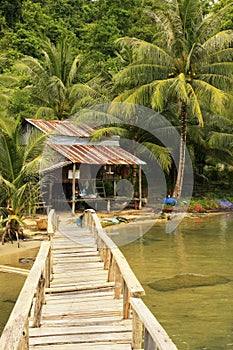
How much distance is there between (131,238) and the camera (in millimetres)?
15734

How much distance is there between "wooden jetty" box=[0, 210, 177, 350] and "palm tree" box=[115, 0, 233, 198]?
→ 12510 mm

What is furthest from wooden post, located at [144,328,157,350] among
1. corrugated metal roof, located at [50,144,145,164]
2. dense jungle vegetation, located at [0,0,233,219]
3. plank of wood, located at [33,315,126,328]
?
corrugated metal roof, located at [50,144,145,164]

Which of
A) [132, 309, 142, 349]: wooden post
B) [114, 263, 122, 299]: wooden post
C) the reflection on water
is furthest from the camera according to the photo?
the reflection on water

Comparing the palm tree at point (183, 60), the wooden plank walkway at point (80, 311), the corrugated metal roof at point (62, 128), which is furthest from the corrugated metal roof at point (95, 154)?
the wooden plank walkway at point (80, 311)

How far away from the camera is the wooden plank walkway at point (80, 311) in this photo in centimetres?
493

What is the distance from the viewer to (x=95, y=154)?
19.3 m

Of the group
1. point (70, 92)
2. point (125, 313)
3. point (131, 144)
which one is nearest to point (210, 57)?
point (131, 144)

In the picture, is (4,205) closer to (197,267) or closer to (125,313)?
(197,267)

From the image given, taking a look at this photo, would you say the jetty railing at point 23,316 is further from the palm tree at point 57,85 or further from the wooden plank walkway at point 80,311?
the palm tree at point 57,85

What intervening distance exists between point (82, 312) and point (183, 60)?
1714 centimetres

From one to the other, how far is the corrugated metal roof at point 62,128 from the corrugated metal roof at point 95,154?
0.60 m

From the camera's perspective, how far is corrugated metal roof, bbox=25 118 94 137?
62.4 feet

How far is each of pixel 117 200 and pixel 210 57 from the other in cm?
752

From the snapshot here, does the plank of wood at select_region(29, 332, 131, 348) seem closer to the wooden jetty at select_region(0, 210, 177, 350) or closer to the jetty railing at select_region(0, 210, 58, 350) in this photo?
the wooden jetty at select_region(0, 210, 177, 350)
